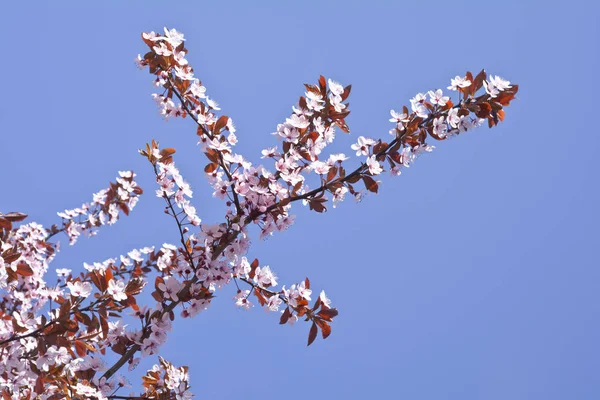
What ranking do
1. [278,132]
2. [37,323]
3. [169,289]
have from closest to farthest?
[37,323] < [169,289] < [278,132]

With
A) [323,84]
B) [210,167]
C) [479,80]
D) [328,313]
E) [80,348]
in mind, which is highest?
[323,84]

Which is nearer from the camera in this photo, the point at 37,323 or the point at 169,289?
the point at 37,323

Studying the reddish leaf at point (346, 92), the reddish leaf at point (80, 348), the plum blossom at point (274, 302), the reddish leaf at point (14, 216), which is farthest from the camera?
the reddish leaf at point (346, 92)

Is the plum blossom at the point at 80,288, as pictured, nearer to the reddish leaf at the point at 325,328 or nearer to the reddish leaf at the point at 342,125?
the reddish leaf at the point at 325,328

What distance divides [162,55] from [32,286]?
11.2 ft

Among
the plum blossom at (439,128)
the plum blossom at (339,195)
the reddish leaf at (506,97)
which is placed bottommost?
the plum blossom at (339,195)

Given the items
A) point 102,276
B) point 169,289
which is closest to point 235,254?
point 169,289

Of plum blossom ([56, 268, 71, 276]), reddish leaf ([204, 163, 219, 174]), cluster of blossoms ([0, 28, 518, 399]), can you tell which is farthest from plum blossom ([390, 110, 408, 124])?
plum blossom ([56, 268, 71, 276])

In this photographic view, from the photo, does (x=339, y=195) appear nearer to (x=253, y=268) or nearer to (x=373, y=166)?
(x=373, y=166)

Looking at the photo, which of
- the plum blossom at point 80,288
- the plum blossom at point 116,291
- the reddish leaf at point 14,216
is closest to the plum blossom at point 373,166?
the plum blossom at point 116,291

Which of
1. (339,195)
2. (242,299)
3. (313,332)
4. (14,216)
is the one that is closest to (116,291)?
(14,216)

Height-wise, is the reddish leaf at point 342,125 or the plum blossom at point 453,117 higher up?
the reddish leaf at point 342,125

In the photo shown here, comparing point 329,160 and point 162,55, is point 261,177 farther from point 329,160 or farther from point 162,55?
point 162,55

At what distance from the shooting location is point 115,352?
10.5 ft
